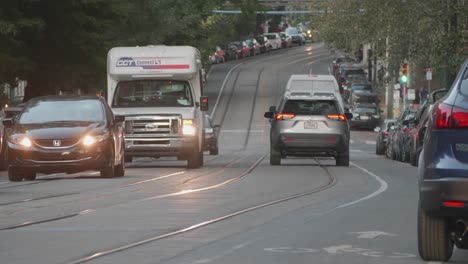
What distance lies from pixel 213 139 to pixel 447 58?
9.20m

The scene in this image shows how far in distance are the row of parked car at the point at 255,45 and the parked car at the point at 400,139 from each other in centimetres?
6813

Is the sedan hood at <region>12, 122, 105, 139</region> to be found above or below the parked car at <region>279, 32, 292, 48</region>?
below

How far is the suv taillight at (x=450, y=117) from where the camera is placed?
38.2 ft

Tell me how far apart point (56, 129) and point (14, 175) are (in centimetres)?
133

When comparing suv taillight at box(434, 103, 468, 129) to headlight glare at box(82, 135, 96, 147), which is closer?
suv taillight at box(434, 103, 468, 129)

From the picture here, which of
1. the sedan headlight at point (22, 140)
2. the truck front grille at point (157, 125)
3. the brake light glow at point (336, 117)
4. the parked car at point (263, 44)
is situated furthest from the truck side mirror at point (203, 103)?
the parked car at point (263, 44)

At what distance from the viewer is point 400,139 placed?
142 feet

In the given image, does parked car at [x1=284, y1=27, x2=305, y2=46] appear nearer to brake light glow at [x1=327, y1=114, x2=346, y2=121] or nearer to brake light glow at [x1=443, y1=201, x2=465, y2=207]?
brake light glow at [x1=327, y1=114, x2=346, y2=121]

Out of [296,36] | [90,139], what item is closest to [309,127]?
[90,139]

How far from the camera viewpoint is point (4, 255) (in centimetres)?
1301

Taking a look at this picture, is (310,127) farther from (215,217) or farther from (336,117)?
(215,217)

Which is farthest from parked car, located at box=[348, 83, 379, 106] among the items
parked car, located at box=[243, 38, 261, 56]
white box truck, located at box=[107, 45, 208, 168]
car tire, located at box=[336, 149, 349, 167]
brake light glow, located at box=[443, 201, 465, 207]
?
brake light glow, located at box=[443, 201, 465, 207]

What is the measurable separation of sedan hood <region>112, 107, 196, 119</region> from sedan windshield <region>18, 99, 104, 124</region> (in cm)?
487

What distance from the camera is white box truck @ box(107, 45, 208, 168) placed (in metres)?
33.5
